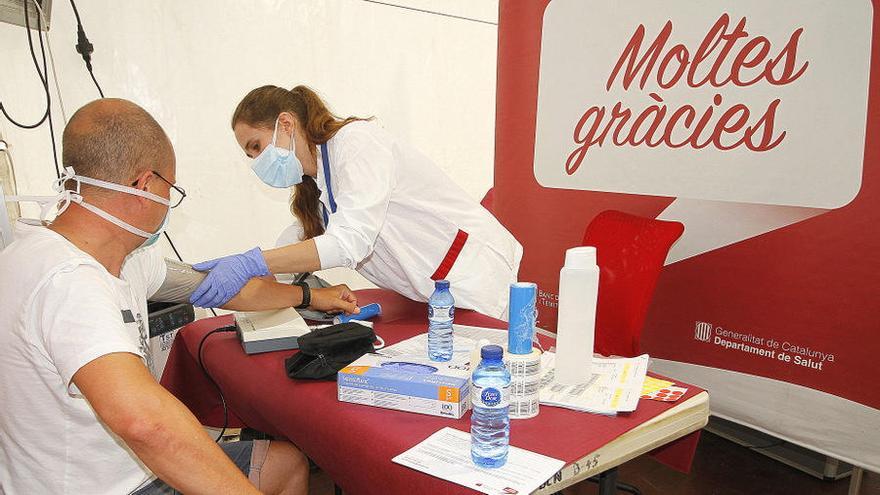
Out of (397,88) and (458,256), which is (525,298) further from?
(397,88)

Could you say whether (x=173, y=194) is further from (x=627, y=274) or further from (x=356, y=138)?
(x=627, y=274)

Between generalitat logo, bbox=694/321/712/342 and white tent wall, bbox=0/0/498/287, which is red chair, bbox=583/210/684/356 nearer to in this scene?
generalitat logo, bbox=694/321/712/342

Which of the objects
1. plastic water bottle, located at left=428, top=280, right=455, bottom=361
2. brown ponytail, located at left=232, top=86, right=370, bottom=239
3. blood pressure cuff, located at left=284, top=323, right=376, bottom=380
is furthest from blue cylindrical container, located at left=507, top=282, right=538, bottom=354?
brown ponytail, located at left=232, top=86, right=370, bottom=239

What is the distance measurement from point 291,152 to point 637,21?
1.38 m

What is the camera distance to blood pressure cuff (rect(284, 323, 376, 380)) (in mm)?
1228

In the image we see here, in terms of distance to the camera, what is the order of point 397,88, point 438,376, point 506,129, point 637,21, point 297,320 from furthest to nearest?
point 397,88, point 506,129, point 637,21, point 297,320, point 438,376

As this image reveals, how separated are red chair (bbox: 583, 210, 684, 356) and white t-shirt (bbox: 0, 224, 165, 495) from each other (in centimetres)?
133

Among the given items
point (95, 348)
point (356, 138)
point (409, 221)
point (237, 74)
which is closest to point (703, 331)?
point (409, 221)

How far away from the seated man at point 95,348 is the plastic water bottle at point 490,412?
1.18 feet

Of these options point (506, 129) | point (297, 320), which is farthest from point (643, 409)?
point (506, 129)

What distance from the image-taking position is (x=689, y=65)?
206 centimetres

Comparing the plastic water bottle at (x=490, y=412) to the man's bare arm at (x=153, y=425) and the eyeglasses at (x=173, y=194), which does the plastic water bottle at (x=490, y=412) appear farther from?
the eyeglasses at (x=173, y=194)

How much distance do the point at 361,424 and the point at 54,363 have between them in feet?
1.60

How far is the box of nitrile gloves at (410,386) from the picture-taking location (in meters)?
1.04
